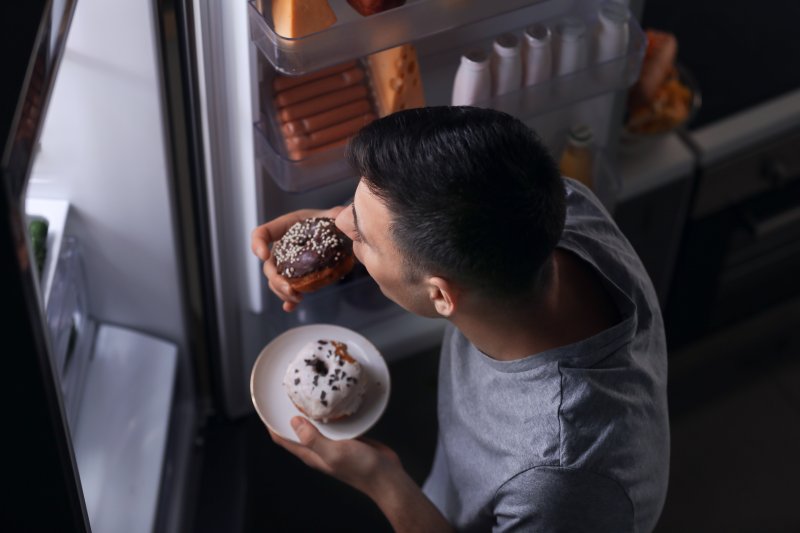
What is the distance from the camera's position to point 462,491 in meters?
1.29

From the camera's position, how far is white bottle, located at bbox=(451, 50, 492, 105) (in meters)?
1.36

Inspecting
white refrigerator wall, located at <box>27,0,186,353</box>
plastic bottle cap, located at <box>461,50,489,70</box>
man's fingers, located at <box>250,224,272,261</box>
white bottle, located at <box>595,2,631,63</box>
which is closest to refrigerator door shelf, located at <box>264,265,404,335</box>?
white refrigerator wall, located at <box>27,0,186,353</box>

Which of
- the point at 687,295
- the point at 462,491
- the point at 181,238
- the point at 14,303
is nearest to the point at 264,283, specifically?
the point at 181,238

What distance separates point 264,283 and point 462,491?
464mm

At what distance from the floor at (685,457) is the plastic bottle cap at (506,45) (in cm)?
65

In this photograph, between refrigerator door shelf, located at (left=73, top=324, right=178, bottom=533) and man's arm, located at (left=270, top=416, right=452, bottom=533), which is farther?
refrigerator door shelf, located at (left=73, top=324, right=178, bottom=533)

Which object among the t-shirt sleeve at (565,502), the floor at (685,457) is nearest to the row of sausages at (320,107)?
the t-shirt sleeve at (565,502)

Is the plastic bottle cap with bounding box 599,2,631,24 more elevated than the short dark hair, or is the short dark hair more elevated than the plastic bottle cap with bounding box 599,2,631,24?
the short dark hair

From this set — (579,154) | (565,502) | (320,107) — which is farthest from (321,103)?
(565,502)

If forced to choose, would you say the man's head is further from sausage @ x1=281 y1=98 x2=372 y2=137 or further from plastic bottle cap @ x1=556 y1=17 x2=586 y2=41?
plastic bottle cap @ x1=556 y1=17 x2=586 y2=41

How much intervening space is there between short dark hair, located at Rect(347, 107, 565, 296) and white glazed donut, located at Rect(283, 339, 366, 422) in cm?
30

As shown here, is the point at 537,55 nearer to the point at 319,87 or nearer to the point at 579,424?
the point at 319,87

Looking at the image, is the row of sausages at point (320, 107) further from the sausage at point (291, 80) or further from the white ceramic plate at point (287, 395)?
the white ceramic plate at point (287, 395)

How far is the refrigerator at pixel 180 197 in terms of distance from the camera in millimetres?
1229
